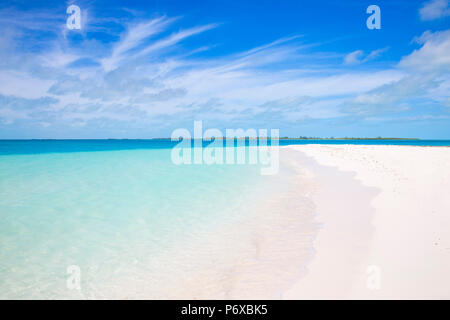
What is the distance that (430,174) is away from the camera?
39.9 feet

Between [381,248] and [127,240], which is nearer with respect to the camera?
[381,248]

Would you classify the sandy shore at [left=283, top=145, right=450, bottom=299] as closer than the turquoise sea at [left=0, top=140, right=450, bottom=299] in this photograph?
Yes

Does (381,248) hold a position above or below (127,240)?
above

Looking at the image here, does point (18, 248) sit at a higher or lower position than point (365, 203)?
lower

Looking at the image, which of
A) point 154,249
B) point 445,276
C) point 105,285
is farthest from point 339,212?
point 105,285

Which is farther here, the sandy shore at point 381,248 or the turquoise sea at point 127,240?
the turquoise sea at point 127,240

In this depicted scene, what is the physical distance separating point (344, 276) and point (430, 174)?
1196cm

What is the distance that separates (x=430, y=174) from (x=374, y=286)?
472 inches
